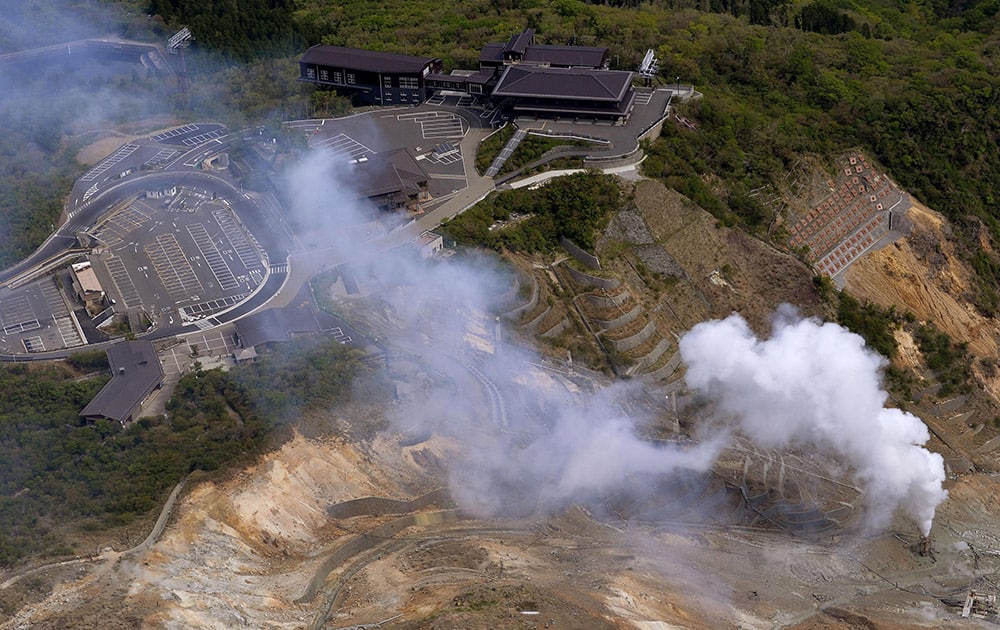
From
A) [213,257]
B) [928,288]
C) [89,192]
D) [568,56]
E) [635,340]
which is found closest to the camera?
[635,340]

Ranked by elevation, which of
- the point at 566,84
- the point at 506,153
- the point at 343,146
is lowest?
the point at 343,146

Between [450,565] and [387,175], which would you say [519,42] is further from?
[450,565]

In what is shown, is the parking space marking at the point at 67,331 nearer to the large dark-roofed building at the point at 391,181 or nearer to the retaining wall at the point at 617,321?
the large dark-roofed building at the point at 391,181

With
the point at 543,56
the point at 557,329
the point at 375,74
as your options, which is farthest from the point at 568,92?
the point at 557,329

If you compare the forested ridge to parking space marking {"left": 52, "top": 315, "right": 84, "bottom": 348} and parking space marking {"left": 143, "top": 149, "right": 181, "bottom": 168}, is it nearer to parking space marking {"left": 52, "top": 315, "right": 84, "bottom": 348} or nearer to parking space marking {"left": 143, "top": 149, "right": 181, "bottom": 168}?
parking space marking {"left": 143, "top": 149, "right": 181, "bottom": 168}

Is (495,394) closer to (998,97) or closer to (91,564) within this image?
(91,564)

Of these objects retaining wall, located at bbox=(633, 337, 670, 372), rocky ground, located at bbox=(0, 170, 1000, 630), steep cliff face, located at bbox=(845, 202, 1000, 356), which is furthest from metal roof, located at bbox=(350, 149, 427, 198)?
steep cliff face, located at bbox=(845, 202, 1000, 356)
